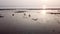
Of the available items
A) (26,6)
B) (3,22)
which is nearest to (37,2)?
(26,6)

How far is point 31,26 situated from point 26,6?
0.67 ft

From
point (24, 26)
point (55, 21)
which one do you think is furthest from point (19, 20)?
point (55, 21)

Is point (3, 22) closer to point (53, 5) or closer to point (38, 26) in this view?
point (38, 26)

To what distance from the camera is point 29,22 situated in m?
0.95

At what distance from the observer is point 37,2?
35.1 inches

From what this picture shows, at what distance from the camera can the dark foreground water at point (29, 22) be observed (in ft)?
3.05

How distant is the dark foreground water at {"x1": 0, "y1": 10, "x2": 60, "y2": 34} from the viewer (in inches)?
36.6

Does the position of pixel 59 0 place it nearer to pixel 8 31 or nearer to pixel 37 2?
pixel 37 2

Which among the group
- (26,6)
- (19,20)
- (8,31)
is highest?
(26,6)

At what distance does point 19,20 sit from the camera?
951mm

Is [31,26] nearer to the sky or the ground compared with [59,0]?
nearer to the ground

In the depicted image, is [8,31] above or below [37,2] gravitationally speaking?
below

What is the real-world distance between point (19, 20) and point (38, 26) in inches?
7.9

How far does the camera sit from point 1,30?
0.96m
